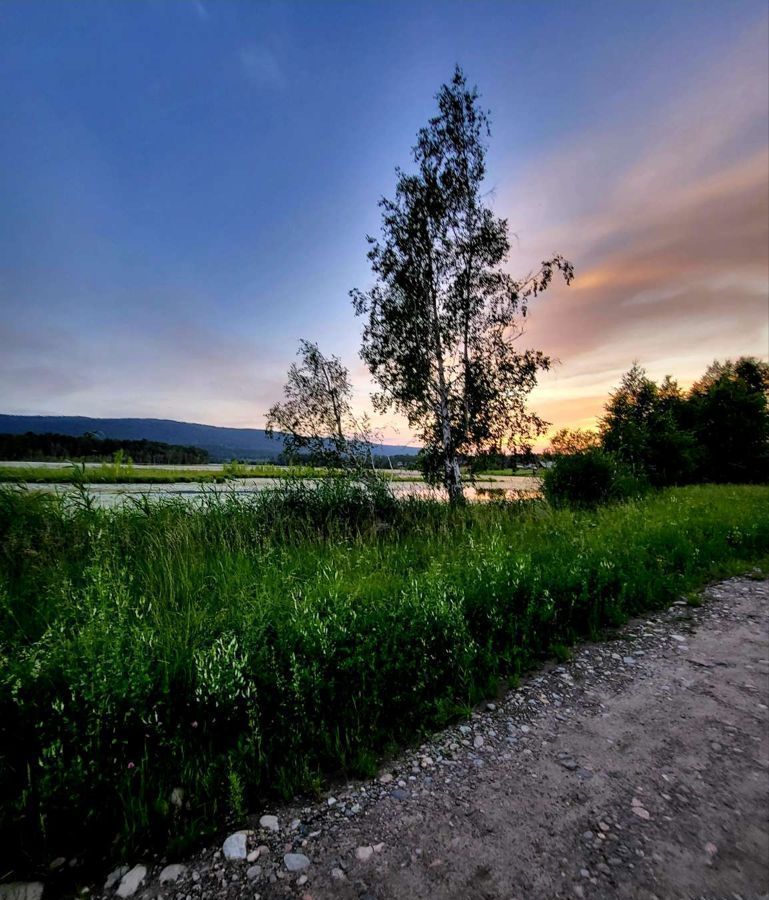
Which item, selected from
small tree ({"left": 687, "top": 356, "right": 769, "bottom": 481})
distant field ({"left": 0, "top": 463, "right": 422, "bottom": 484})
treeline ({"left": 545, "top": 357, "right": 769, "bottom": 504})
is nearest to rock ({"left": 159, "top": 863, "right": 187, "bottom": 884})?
distant field ({"left": 0, "top": 463, "right": 422, "bottom": 484})

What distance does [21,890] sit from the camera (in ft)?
7.30

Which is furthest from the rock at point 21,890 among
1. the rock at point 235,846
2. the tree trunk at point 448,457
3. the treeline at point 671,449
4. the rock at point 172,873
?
the treeline at point 671,449

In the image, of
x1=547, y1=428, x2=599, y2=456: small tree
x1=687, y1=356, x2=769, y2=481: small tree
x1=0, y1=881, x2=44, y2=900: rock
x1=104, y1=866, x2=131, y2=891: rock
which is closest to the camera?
x1=0, y1=881, x2=44, y2=900: rock

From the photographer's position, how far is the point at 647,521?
9.95 m

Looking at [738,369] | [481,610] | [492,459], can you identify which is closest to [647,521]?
[492,459]

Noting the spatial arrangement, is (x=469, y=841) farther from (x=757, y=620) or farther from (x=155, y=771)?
(x=757, y=620)

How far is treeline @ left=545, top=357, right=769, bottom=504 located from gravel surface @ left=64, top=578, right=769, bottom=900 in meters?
11.7

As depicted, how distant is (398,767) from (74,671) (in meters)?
2.48

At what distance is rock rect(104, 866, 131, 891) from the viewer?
2304 mm

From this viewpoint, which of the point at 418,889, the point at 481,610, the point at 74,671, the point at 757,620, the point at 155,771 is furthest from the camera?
the point at 757,620

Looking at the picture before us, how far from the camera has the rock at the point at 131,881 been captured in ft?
7.41

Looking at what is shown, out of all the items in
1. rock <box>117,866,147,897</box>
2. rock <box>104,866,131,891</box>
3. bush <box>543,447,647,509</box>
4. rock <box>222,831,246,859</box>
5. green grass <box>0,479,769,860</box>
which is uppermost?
bush <box>543,447,647,509</box>

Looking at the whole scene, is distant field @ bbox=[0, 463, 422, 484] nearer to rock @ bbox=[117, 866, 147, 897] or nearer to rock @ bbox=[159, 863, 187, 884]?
rock @ bbox=[117, 866, 147, 897]

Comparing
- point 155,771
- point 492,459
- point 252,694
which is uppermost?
point 492,459
